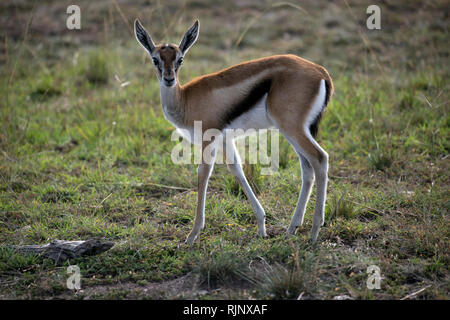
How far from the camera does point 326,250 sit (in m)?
4.26

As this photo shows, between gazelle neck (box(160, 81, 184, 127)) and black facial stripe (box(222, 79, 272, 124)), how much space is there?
431 mm

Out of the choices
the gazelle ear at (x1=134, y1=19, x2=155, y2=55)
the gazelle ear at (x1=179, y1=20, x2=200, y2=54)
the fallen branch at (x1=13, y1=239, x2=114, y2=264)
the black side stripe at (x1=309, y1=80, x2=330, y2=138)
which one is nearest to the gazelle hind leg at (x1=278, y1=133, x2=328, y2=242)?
the black side stripe at (x1=309, y1=80, x2=330, y2=138)

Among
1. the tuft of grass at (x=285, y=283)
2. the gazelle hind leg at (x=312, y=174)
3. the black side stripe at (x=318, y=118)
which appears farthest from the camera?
the black side stripe at (x=318, y=118)

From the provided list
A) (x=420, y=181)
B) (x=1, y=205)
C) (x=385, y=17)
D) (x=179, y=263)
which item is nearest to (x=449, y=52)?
(x=385, y=17)

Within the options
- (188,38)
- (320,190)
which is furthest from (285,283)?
(188,38)

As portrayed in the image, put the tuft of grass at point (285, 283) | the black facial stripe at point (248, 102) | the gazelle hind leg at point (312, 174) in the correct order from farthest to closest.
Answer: the black facial stripe at point (248, 102) < the gazelle hind leg at point (312, 174) < the tuft of grass at point (285, 283)

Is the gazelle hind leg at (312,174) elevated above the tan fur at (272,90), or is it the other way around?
the tan fur at (272,90)

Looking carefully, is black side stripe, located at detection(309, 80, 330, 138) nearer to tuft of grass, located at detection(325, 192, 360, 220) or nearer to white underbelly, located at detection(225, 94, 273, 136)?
white underbelly, located at detection(225, 94, 273, 136)

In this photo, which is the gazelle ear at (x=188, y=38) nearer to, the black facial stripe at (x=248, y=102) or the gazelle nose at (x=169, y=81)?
the gazelle nose at (x=169, y=81)

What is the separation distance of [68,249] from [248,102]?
6.70ft

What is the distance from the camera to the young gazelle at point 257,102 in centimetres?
425

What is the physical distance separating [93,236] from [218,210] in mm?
1256

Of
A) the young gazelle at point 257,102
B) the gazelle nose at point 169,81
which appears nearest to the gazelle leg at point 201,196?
the young gazelle at point 257,102
